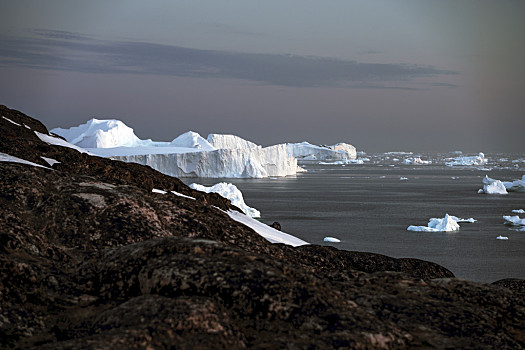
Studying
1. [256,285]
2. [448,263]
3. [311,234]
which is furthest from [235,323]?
[311,234]

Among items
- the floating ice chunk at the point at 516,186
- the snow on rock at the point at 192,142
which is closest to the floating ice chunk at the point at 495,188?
the floating ice chunk at the point at 516,186

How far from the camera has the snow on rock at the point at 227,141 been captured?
10144 centimetres

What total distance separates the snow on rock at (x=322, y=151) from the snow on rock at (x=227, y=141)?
203 ft

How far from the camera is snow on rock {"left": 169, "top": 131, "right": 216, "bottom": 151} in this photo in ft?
303

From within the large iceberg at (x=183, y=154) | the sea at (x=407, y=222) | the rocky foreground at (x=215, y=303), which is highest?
the large iceberg at (x=183, y=154)

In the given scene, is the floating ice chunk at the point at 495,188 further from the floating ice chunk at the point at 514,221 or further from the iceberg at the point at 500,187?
the floating ice chunk at the point at 514,221

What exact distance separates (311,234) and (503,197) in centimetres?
3537

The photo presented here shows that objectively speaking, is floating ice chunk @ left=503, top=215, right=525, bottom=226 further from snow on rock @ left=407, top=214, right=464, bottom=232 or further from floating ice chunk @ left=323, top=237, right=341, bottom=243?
floating ice chunk @ left=323, top=237, right=341, bottom=243

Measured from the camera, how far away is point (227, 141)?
337 ft

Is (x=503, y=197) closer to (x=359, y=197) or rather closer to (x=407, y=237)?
(x=359, y=197)

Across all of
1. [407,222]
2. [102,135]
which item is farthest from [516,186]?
[102,135]

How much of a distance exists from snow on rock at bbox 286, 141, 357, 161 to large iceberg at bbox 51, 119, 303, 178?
72068 mm

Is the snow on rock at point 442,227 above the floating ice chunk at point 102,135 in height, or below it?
below

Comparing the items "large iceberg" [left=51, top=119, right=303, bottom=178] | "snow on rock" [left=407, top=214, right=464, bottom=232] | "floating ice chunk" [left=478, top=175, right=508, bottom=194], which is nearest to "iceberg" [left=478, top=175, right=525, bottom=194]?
"floating ice chunk" [left=478, top=175, right=508, bottom=194]
